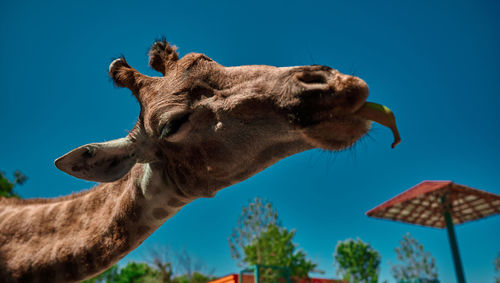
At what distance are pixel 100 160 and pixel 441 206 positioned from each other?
14.3 meters

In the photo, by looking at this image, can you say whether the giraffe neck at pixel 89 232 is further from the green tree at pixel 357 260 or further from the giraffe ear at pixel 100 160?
the green tree at pixel 357 260

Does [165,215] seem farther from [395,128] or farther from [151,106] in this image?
[395,128]

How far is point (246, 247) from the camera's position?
21.5 m

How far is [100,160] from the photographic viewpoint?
2.92m

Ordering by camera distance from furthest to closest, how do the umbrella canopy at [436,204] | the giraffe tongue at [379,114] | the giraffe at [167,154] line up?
1. the umbrella canopy at [436,204]
2. the giraffe at [167,154]
3. the giraffe tongue at [379,114]

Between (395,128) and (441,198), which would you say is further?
(441,198)

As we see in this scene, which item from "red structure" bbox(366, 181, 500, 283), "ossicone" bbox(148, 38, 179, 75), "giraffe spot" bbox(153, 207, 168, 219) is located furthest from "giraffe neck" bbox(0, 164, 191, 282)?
"red structure" bbox(366, 181, 500, 283)

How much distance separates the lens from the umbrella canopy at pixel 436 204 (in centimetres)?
1304

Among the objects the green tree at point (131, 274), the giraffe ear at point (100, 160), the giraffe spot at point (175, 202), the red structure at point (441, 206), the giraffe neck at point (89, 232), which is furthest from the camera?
the green tree at point (131, 274)

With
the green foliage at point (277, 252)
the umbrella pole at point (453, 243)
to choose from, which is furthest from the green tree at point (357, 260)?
the umbrella pole at point (453, 243)

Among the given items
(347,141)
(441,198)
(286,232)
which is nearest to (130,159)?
(347,141)

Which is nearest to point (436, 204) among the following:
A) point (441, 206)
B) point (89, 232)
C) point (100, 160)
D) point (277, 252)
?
point (441, 206)

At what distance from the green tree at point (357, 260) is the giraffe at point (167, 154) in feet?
74.1

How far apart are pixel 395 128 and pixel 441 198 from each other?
12.9 m
